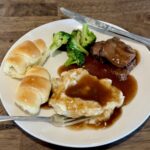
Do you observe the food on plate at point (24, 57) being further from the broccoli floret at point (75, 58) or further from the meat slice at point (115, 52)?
the meat slice at point (115, 52)

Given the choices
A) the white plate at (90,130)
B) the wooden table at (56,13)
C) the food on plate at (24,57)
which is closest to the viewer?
the white plate at (90,130)

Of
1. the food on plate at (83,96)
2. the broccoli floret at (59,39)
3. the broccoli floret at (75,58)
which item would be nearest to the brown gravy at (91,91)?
the food on plate at (83,96)

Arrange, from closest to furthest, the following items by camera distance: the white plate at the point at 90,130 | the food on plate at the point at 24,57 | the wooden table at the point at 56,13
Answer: the white plate at the point at 90,130
the food on plate at the point at 24,57
the wooden table at the point at 56,13

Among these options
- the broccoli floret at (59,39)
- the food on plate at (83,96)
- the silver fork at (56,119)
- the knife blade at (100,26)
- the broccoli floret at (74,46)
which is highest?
the knife blade at (100,26)

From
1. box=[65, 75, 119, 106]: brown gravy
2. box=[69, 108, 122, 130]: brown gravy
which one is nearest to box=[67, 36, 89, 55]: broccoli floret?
box=[65, 75, 119, 106]: brown gravy

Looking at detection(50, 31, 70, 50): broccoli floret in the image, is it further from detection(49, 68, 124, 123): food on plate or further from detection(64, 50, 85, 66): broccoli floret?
detection(49, 68, 124, 123): food on plate

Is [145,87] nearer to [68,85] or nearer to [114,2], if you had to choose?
[68,85]

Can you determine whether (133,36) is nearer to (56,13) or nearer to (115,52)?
(115,52)
